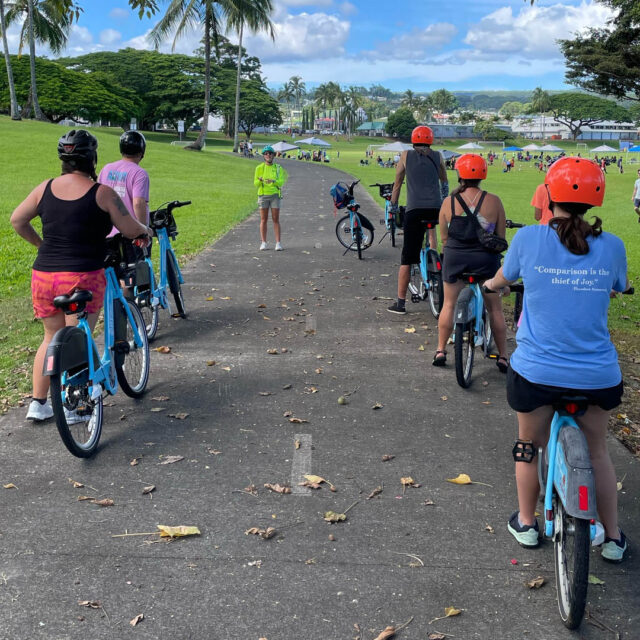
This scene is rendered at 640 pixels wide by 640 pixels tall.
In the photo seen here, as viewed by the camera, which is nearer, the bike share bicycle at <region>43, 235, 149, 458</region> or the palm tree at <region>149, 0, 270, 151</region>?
the bike share bicycle at <region>43, 235, 149, 458</region>

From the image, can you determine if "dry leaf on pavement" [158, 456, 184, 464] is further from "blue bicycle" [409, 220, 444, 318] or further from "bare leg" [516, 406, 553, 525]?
"blue bicycle" [409, 220, 444, 318]

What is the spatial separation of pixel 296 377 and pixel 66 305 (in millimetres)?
2409

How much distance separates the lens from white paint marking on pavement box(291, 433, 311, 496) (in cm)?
436

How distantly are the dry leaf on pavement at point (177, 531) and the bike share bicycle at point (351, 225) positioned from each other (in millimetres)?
9582

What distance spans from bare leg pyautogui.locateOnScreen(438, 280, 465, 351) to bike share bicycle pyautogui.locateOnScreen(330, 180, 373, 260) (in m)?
6.55

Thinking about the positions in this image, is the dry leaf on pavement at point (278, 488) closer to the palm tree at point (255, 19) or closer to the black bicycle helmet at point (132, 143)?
the black bicycle helmet at point (132, 143)

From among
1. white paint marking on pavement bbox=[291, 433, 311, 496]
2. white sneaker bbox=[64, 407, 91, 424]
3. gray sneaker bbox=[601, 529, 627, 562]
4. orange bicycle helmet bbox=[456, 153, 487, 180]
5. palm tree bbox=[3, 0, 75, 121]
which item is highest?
palm tree bbox=[3, 0, 75, 121]

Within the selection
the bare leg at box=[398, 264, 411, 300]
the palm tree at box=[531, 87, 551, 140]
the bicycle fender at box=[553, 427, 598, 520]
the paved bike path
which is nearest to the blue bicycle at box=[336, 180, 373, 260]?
the bare leg at box=[398, 264, 411, 300]

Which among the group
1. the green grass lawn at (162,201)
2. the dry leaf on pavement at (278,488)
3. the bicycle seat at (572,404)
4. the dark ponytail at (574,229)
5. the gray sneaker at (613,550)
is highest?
the dark ponytail at (574,229)

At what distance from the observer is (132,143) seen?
6.57m

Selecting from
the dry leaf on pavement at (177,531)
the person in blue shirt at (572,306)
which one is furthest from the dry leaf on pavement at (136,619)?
the person in blue shirt at (572,306)

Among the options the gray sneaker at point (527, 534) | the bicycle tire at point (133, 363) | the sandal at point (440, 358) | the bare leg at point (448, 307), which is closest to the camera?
the gray sneaker at point (527, 534)

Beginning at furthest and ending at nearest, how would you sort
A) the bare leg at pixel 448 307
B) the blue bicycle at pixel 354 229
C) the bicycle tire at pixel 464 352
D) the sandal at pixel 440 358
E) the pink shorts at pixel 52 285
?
the blue bicycle at pixel 354 229 → the sandal at pixel 440 358 → the bare leg at pixel 448 307 → the bicycle tire at pixel 464 352 → the pink shorts at pixel 52 285

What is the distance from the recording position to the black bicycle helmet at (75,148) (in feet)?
15.5
